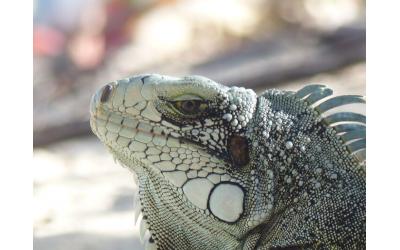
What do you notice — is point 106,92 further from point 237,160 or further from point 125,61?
point 125,61

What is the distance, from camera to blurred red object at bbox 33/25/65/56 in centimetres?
328

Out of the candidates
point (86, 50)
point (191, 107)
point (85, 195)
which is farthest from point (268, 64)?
point (191, 107)

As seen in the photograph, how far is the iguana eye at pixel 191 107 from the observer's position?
214 cm

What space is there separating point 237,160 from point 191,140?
0.15 m

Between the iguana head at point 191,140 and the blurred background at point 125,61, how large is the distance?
1.14 meters

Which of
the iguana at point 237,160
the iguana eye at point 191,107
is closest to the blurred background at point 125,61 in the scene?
the iguana at point 237,160

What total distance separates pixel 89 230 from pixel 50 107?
157 cm

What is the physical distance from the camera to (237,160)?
84.1 inches

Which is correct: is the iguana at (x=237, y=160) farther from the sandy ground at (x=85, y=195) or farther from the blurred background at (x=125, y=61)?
the sandy ground at (x=85, y=195)

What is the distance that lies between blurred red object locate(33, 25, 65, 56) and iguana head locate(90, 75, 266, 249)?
3.85 ft

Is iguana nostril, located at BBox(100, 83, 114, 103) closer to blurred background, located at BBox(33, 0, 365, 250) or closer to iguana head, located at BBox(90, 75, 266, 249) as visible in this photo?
iguana head, located at BBox(90, 75, 266, 249)
